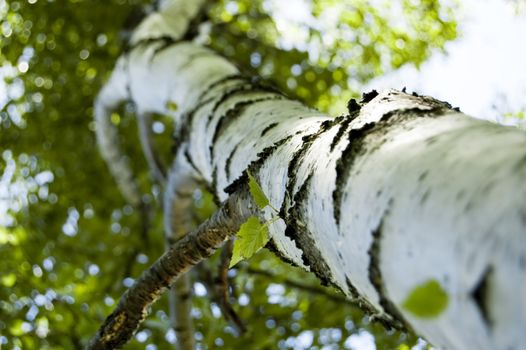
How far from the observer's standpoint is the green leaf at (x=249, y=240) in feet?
3.38

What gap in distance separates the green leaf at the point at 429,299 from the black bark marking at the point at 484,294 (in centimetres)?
4

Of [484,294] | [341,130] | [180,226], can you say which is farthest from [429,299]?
[180,226]

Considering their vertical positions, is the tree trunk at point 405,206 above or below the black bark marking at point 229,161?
above

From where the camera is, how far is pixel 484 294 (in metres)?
0.49

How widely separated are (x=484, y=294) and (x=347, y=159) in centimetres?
35

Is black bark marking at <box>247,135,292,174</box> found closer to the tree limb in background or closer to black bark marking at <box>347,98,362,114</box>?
black bark marking at <box>347,98,362,114</box>

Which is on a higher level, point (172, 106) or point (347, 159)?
point (347, 159)

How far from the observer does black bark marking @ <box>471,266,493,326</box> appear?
1.59 ft

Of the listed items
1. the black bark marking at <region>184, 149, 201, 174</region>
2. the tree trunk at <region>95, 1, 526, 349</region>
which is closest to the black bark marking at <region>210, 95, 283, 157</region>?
the tree trunk at <region>95, 1, 526, 349</region>

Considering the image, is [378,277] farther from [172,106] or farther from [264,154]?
[172,106]

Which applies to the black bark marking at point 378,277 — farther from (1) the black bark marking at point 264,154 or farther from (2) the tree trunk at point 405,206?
(1) the black bark marking at point 264,154

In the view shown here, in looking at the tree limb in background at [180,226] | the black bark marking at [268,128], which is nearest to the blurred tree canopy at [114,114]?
the tree limb in background at [180,226]

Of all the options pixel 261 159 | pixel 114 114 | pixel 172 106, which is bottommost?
pixel 114 114

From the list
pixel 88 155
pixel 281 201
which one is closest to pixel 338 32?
pixel 88 155
